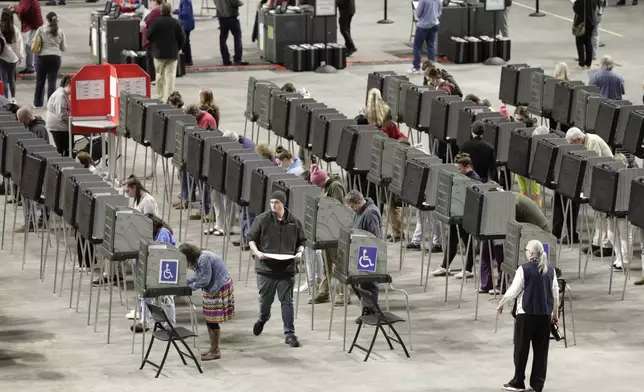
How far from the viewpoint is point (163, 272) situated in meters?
15.4

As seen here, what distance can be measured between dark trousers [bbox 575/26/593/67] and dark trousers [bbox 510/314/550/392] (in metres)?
17.2

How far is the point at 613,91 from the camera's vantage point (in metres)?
23.8

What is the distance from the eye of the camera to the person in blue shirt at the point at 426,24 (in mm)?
30297

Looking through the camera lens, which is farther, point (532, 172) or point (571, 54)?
point (571, 54)

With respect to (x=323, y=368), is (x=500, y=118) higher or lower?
higher

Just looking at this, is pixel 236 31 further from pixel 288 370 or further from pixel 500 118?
pixel 288 370

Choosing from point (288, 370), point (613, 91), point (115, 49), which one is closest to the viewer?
point (288, 370)

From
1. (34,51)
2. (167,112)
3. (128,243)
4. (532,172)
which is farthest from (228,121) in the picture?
(128,243)

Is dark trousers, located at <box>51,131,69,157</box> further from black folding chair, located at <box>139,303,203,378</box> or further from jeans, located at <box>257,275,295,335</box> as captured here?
black folding chair, located at <box>139,303,203,378</box>

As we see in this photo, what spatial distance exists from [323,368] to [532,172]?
5.09m

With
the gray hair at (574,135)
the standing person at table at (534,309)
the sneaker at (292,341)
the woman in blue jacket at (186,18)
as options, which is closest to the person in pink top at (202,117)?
the gray hair at (574,135)

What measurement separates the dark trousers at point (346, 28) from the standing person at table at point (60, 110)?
1080 centimetres

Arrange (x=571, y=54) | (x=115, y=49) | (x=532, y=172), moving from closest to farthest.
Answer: (x=532, y=172), (x=115, y=49), (x=571, y=54)

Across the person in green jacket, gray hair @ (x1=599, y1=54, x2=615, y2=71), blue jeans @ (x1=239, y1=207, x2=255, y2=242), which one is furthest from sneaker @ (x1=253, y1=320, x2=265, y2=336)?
gray hair @ (x1=599, y1=54, x2=615, y2=71)
